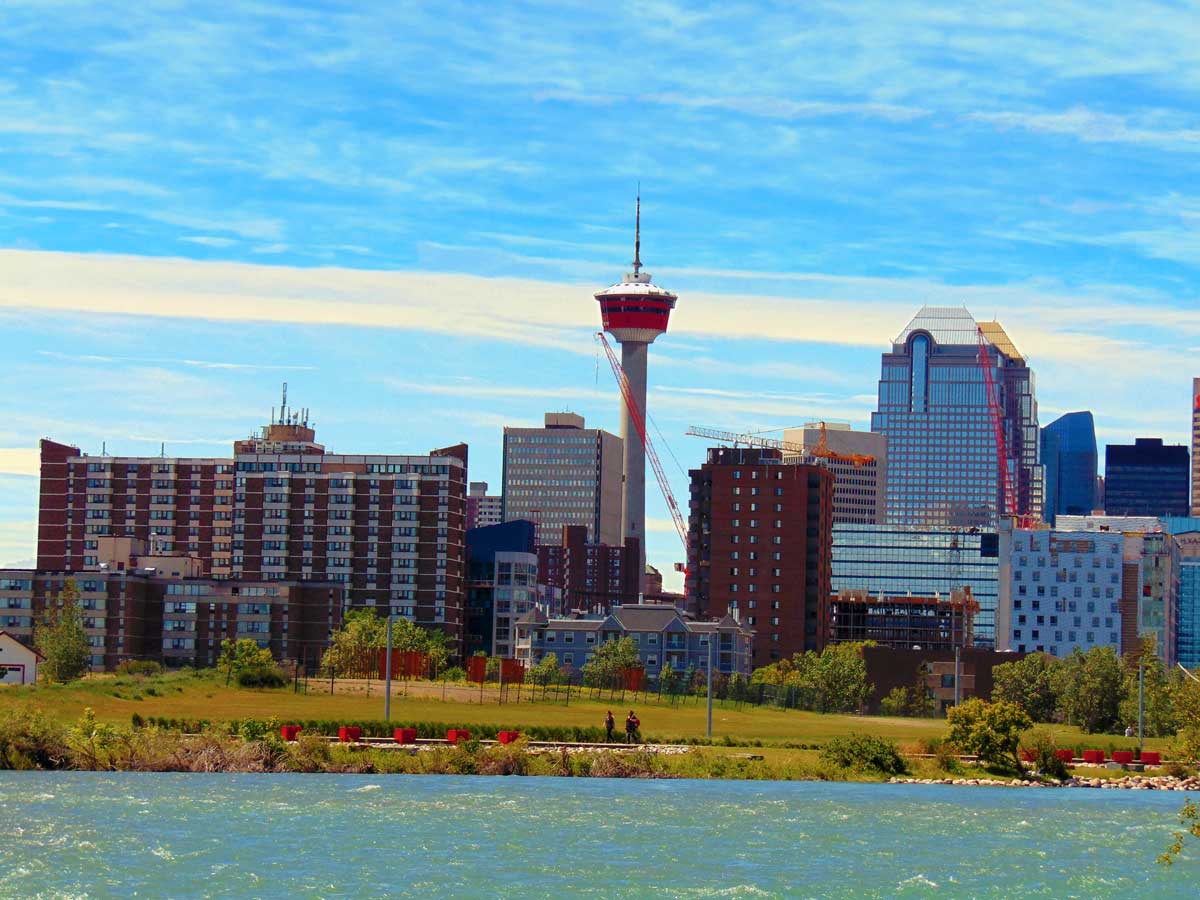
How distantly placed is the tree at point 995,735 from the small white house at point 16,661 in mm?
87444

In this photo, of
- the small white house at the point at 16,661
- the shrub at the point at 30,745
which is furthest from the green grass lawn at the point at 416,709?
the shrub at the point at 30,745

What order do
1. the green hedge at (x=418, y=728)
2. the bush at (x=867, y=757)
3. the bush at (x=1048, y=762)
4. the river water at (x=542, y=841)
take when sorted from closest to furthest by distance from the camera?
the river water at (x=542, y=841)
the bush at (x=867, y=757)
the bush at (x=1048, y=762)
the green hedge at (x=418, y=728)

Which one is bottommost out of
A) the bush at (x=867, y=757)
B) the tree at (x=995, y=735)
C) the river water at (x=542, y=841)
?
the river water at (x=542, y=841)

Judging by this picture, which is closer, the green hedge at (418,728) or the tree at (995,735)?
the tree at (995,735)

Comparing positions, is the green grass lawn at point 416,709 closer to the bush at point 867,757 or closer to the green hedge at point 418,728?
the green hedge at point 418,728

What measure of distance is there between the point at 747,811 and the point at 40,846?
34693 millimetres

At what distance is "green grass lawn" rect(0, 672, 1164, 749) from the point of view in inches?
5748

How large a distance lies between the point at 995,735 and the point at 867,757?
8237mm

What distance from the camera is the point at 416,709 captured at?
516 feet

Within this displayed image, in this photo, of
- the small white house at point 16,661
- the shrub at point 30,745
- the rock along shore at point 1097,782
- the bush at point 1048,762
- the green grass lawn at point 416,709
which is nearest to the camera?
the shrub at point 30,745

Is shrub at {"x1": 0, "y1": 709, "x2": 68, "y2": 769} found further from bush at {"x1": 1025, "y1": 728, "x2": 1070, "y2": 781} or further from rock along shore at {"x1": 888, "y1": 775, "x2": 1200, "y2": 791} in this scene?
bush at {"x1": 1025, "y1": 728, "x2": 1070, "y2": 781}

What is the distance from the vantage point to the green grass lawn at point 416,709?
14600 centimetres

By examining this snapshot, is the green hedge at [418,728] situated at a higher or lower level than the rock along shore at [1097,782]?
higher

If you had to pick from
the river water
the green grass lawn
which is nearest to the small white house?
the green grass lawn
